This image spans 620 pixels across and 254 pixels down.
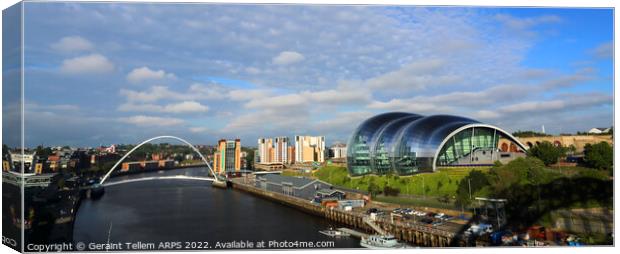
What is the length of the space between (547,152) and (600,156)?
4.94ft

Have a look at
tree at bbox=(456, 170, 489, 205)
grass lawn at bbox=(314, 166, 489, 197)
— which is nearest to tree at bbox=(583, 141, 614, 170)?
tree at bbox=(456, 170, 489, 205)

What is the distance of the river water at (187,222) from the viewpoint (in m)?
7.79

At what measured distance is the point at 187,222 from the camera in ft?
30.1

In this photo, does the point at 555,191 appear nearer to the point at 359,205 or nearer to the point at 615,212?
the point at 615,212

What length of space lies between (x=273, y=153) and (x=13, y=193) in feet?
26.1

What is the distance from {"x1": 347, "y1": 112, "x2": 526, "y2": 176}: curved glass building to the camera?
12.1 metres

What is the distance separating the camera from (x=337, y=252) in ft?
24.0

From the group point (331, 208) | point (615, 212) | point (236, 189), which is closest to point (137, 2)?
point (331, 208)

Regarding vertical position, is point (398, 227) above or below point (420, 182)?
below

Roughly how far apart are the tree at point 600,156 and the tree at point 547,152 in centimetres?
73

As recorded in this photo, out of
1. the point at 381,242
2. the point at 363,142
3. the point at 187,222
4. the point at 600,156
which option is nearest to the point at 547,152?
the point at 600,156

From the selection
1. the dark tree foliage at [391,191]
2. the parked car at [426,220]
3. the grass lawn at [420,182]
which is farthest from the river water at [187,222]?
the grass lawn at [420,182]

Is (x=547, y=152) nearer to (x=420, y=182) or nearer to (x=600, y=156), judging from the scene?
(x=600, y=156)

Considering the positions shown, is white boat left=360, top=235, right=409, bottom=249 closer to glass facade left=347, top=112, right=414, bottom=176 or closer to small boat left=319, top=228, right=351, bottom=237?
small boat left=319, top=228, right=351, bottom=237
